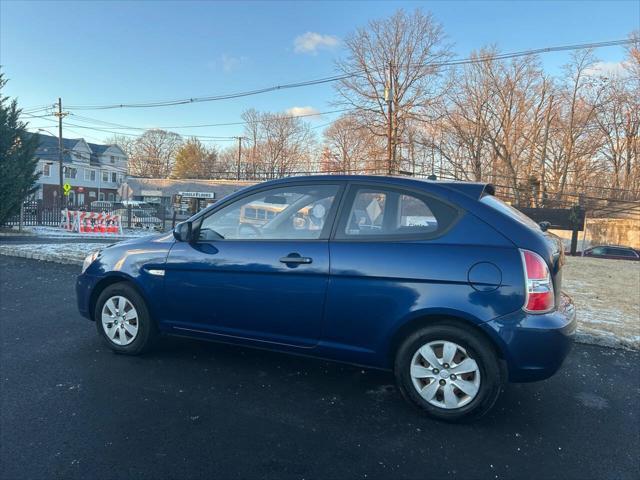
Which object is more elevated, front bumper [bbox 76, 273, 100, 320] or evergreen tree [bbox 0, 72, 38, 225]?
evergreen tree [bbox 0, 72, 38, 225]

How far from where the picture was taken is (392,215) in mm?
3160

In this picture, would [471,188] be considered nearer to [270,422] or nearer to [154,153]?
[270,422]

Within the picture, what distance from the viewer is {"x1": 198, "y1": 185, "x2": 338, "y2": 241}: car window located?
335 cm

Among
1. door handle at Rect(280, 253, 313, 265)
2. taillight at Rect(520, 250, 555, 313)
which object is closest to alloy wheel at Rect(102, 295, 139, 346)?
door handle at Rect(280, 253, 313, 265)

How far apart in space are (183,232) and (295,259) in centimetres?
111

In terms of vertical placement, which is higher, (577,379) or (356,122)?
(356,122)

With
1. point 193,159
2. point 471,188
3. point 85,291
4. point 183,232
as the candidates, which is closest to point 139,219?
point 85,291

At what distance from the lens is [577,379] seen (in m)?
3.82

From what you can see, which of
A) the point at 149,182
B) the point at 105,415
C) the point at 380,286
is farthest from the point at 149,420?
Result: the point at 149,182

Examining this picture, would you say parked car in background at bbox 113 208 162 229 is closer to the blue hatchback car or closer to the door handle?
the blue hatchback car

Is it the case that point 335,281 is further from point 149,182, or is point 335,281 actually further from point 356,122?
point 149,182

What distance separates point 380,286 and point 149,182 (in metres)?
49.8

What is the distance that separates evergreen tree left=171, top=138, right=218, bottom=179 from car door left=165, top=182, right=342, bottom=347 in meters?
64.2

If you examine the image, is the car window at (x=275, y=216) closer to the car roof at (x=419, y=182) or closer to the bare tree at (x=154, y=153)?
the car roof at (x=419, y=182)
